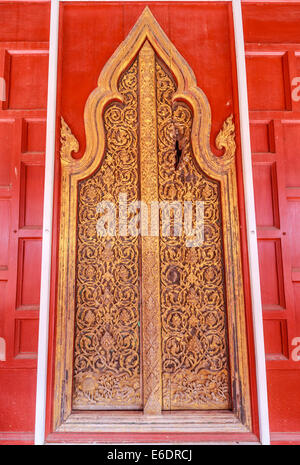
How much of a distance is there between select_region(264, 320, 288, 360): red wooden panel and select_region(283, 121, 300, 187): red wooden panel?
858mm

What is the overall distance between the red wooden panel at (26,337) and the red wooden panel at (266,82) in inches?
75.4

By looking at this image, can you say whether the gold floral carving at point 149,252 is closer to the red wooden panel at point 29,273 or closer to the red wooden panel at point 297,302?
the red wooden panel at point 29,273

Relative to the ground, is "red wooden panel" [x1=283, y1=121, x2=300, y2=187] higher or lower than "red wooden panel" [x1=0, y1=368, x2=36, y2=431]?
higher

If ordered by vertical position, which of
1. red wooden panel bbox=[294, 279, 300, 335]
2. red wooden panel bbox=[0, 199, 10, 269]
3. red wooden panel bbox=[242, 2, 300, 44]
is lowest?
red wooden panel bbox=[294, 279, 300, 335]

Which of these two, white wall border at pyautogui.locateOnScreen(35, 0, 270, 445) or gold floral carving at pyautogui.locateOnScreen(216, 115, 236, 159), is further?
gold floral carving at pyautogui.locateOnScreen(216, 115, 236, 159)

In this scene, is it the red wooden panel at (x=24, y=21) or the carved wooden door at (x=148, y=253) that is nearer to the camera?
the carved wooden door at (x=148, y=253)

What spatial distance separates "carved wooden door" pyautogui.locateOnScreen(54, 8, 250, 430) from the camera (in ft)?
6.35

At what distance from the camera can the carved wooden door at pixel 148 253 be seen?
6.35 feet

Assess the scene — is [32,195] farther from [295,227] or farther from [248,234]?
[295,227]

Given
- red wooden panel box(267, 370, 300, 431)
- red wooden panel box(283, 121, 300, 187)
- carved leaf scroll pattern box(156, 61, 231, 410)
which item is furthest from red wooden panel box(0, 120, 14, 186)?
red wooden panel box(267, 370, 300, 431)

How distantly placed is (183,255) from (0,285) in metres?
1.12

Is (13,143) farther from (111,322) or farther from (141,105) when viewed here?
(111,322)

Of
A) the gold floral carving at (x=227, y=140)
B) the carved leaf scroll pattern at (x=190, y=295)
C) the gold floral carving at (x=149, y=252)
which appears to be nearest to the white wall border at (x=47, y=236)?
the gold floral carving at (x=149, y=252)

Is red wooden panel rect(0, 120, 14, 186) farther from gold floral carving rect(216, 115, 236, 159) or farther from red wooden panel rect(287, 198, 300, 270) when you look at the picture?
red wooden panel rect(287, 198, 300, 270)
